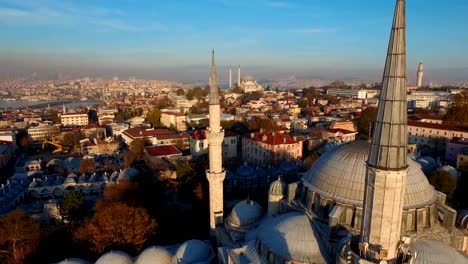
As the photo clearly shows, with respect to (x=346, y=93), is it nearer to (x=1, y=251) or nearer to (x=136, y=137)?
(x=136, y=137)

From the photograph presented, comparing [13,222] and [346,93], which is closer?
[13,222]

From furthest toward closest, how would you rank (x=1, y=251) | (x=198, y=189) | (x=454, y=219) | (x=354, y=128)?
(x=354, y=128) < (x=198, y=189) < (x=1, y=251) < (x=454, y=219)

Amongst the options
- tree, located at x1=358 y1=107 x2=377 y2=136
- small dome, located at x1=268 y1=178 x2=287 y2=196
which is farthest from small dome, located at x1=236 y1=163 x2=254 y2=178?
tree, located at x1=358 y1=107 x2=377 y2=136

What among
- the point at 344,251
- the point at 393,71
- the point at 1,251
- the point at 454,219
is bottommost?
the point at 1,251

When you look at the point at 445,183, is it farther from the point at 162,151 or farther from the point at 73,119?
the point at 73,119

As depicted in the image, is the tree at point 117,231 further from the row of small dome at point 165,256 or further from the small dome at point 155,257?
the small dome at point 155,257

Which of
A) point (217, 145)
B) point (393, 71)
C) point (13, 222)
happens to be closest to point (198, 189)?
point (217, 145)

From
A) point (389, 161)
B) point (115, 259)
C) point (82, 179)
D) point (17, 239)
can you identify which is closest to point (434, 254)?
point (389, 161)
